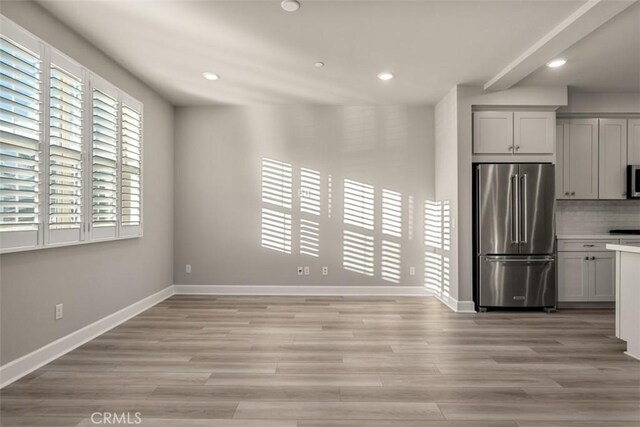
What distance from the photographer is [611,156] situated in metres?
5.11

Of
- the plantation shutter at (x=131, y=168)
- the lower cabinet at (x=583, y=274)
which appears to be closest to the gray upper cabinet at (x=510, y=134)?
the lower cabinet at (x=583, y=274)

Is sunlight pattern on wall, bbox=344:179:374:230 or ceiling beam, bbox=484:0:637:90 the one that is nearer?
ceiling beam, bbox=484:0:637:90

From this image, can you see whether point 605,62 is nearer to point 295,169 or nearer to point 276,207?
point 295,169

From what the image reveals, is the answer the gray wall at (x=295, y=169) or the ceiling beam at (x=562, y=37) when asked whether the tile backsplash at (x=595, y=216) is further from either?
the ceiling beam at (x=562, y=37)

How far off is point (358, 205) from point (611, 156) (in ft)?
10.8

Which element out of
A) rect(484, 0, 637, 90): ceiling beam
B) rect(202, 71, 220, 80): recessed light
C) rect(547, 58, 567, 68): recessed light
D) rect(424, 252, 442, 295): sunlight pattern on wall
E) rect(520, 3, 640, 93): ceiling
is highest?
rect(520, 3, 640, 93): ceiling

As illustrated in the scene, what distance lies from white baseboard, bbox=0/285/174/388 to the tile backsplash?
5446mm

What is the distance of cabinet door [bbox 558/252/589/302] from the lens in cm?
494

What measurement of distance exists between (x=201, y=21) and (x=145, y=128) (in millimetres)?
2037

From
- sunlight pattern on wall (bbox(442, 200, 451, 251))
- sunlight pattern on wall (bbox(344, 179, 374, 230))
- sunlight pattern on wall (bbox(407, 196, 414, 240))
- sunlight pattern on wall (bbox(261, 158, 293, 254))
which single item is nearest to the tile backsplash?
sunlight pattern on wall (bbox(442, 200, 451, 251))

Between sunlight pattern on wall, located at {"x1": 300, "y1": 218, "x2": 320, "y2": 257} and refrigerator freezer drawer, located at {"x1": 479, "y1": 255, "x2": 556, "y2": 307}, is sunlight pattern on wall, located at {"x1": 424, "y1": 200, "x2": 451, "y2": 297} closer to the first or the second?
refrigerator freezer drawer, located at {"x1": 479, "y1": 255, "x2": 556, "y2": 307}

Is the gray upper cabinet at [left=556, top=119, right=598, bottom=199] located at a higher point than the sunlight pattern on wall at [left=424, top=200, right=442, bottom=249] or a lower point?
higher

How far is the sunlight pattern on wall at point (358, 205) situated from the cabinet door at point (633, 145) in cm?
331

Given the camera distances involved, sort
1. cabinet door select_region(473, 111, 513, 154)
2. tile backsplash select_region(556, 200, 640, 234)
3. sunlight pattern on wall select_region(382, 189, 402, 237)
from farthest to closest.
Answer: sunlight pattern on wall select_region(382, 189, 402, 237) < tile backsplash select_region(556, 200, 640, 234) < cabinet door select_region(473, 111, 513, 154)
